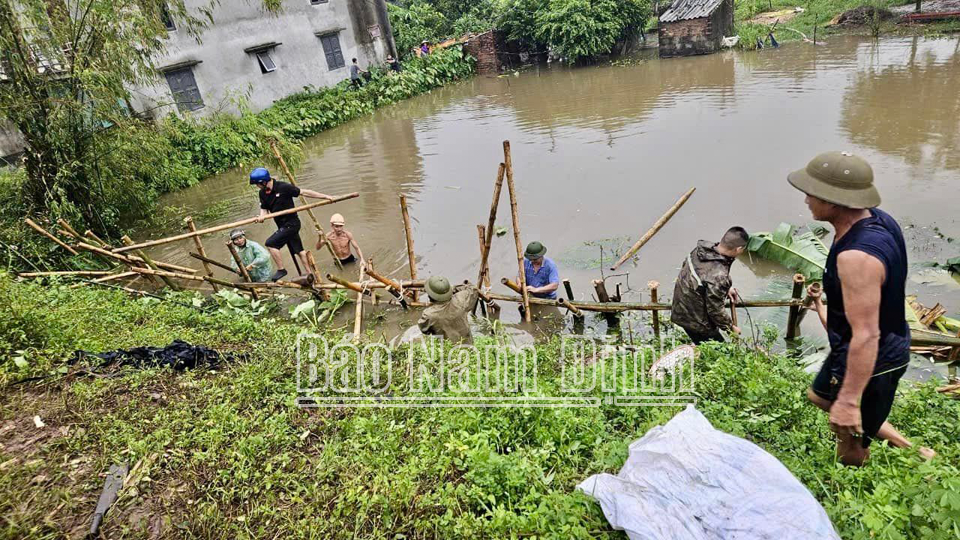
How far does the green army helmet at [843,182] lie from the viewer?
8.20 ft

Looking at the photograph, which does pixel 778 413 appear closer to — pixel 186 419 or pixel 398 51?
pixel 186 419

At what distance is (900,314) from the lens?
261cm

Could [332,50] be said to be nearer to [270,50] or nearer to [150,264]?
[270,50]

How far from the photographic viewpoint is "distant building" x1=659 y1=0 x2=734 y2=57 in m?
21.5

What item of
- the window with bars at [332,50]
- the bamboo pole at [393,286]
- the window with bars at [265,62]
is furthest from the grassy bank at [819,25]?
the bamboo pole at [393,286]

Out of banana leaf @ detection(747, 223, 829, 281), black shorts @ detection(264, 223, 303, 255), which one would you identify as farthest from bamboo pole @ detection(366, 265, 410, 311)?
banana leaf @ detection(747, 223, 829, 281)

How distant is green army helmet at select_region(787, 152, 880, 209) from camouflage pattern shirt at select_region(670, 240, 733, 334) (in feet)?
6.66

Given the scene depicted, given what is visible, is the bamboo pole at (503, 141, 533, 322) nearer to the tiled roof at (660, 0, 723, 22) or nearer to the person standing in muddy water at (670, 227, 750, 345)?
the person standing in muddy water at (670, 227, 750, 345)

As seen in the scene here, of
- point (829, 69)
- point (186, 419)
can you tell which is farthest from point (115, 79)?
point (829, 69)

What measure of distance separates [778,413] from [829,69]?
1768 centimetres

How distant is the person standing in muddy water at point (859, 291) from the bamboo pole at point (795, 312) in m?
2.64

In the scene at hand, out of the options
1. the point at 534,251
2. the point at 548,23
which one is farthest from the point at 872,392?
the point at 548,23

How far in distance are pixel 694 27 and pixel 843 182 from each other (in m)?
22.8

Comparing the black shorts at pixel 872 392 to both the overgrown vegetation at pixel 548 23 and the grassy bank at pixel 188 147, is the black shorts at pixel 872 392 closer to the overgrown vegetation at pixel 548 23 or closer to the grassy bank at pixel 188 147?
the grassy bank at pixel 188 147
